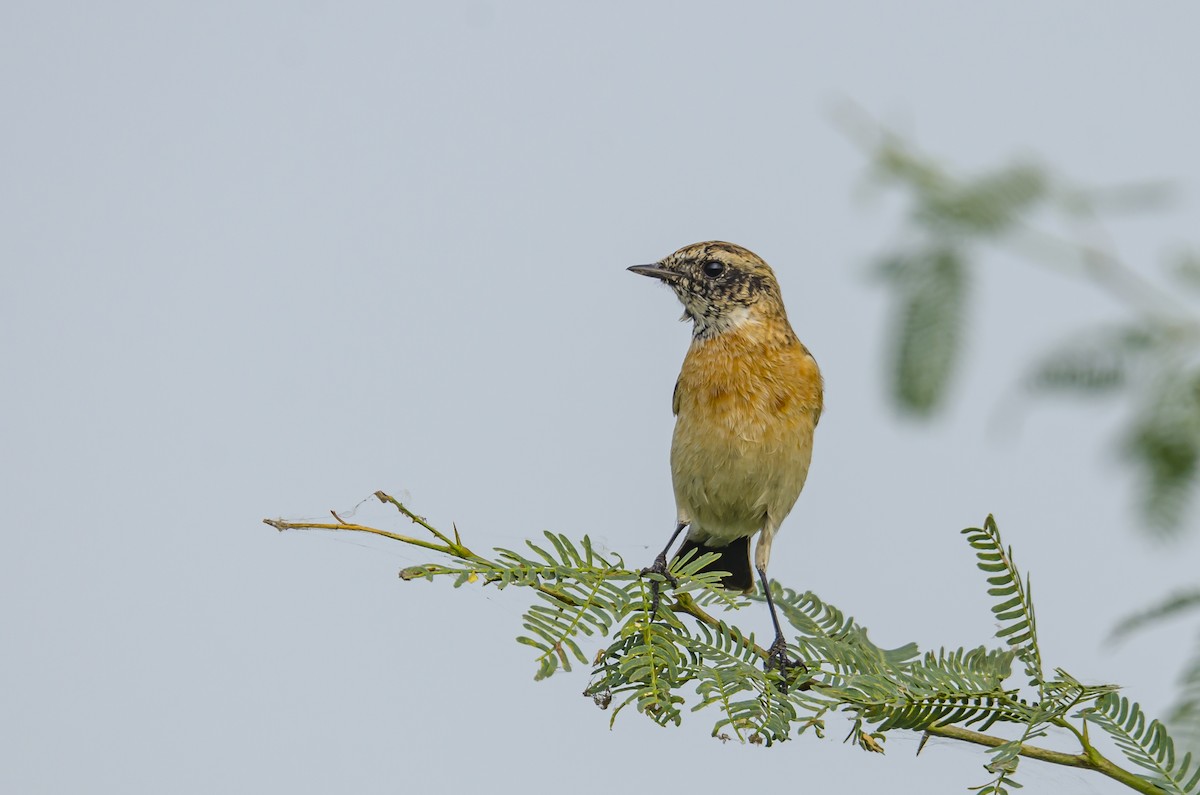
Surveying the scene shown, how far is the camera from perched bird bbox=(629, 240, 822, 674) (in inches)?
227

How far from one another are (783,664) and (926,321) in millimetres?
2229

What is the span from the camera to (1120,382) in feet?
5.99

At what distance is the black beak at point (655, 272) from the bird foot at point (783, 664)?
7.77 ft

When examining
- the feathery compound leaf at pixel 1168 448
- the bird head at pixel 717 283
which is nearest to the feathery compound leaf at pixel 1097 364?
the feathery compound leaf at pixel 1168 448

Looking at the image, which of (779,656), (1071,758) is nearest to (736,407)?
(779,656)

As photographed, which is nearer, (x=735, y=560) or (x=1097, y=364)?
(x=1097, y=364)

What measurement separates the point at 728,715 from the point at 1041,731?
0.71 meters

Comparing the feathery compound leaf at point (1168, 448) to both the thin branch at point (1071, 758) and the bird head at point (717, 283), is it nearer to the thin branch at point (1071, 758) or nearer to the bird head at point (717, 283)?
the thin branch at point (1071, 758)

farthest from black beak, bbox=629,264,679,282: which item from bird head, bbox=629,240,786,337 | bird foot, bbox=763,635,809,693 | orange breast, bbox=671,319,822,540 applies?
bird foot, bbox=763,635,809,693

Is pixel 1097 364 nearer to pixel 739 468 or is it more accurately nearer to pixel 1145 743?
pixel 1145 743

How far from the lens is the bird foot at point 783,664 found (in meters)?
3.02

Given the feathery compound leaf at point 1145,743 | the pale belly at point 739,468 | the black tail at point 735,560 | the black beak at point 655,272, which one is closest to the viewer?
the feathery compound leaf at point 1145,743

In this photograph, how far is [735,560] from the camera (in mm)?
6430

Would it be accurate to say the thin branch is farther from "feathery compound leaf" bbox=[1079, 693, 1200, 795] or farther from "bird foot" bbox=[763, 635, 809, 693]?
"bird foot" bbox=[763, 635, 809, 693]
